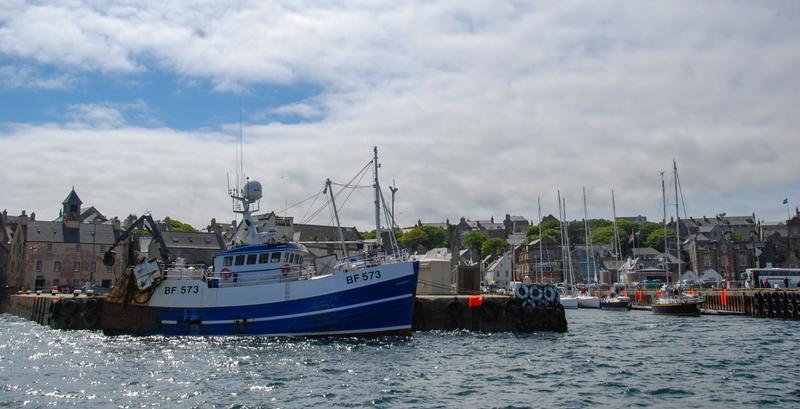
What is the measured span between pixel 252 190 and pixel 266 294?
315 inches

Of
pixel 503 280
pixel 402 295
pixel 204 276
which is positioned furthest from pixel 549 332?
pixel 503 280

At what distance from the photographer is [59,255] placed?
303ft

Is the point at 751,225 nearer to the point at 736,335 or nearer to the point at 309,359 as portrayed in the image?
the point at 736,335

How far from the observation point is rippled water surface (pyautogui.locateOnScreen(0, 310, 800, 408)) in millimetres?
21047

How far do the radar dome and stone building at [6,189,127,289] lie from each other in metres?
52.6

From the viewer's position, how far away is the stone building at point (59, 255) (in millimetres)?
90562

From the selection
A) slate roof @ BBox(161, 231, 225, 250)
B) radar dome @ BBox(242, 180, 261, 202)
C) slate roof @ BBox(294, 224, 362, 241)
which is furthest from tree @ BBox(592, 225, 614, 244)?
radar dome @ BBox(242, 180, 261, 202)

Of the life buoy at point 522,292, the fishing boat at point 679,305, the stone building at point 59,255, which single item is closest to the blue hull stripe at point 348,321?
the life buoy at point 522,292

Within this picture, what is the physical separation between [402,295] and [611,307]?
46.7 metres

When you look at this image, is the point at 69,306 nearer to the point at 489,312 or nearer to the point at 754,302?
the point at 489,312

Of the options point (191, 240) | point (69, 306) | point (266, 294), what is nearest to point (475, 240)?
point (191, 240)

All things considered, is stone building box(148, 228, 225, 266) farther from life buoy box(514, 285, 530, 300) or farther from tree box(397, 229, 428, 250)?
life buoy box(514, 285, 530, 300)

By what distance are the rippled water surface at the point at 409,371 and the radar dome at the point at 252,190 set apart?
372 inches

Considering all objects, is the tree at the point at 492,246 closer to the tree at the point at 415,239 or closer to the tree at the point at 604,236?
the tree at the point at 415,239
